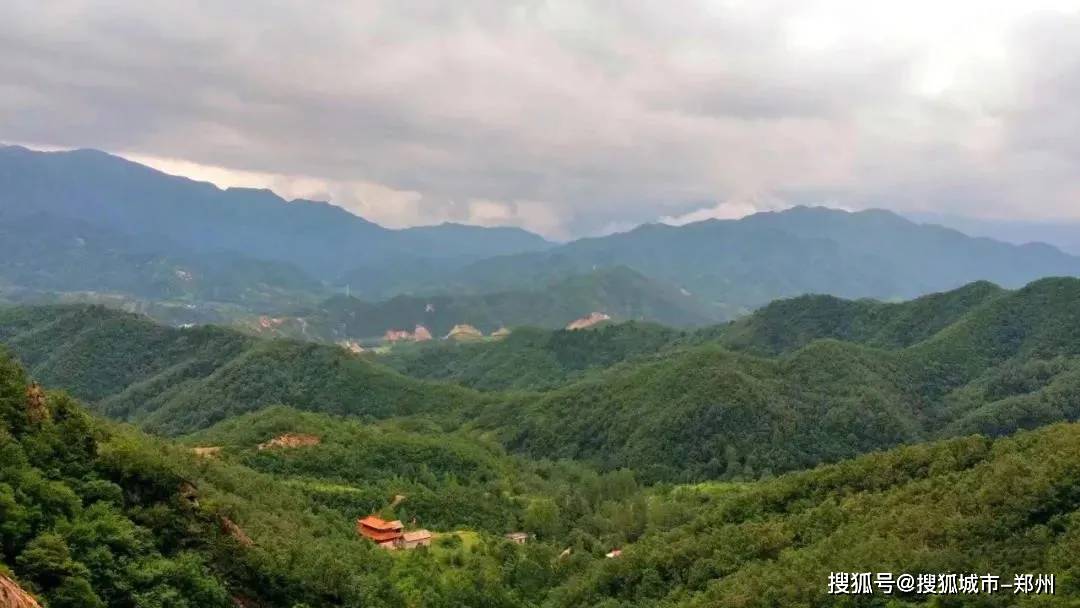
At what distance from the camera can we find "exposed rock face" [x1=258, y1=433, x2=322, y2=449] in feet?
274

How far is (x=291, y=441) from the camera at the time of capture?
283 feet

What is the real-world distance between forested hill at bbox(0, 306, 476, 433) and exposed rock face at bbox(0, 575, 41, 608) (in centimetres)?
11550

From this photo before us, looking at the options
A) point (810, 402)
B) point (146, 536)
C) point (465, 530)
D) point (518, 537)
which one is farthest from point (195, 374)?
point (146, 536)

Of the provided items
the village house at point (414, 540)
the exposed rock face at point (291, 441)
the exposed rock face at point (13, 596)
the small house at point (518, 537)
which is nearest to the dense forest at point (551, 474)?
the exposed rock face at point (291, 441)

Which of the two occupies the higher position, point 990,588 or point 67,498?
point 67,498

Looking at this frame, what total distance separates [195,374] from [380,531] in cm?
12185

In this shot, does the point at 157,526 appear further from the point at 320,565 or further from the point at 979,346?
the point at 979,346

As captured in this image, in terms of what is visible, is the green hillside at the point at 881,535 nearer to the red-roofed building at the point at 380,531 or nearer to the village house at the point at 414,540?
the village house at the point at 414,540

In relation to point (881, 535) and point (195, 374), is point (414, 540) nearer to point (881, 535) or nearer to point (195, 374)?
point (881, 535)

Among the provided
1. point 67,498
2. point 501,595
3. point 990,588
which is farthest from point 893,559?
point 67,498

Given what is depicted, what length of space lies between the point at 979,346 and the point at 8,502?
170909mm

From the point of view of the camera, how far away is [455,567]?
187ft

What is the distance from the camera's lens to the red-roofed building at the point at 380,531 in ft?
193

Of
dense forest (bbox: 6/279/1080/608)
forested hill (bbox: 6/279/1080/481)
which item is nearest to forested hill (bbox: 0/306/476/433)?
forested hill (bbox: 6/279/1080/481)
